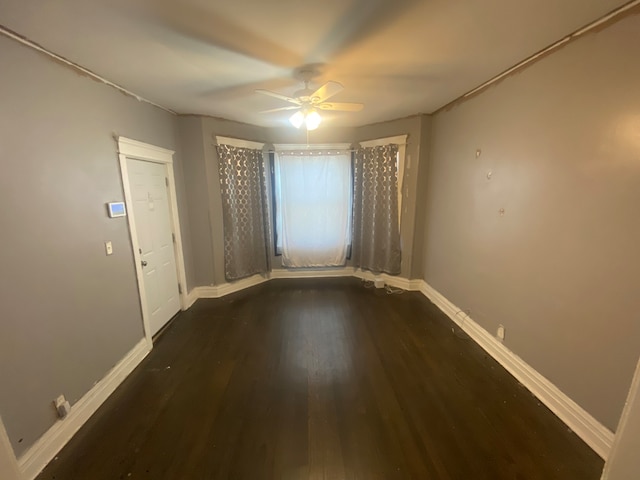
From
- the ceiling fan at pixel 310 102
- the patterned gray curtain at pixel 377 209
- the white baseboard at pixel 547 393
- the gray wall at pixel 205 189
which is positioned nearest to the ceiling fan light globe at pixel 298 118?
the ceiling fan at pixel 310 102

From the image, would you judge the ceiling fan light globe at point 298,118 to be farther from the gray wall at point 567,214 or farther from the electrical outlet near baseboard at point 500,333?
the electrical outlet near baseboard at point 500,333

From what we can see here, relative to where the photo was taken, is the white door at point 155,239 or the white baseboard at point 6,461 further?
the white door at point 155,239

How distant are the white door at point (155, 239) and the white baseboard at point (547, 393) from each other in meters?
3.47

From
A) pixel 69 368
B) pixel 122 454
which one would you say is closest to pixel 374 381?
pixel 122 454

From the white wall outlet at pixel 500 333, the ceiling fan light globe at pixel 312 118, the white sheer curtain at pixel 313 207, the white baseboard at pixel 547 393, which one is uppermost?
the ceiling fan light globe at pixel 312 118

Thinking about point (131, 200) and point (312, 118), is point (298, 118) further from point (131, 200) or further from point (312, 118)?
point (131, 200)

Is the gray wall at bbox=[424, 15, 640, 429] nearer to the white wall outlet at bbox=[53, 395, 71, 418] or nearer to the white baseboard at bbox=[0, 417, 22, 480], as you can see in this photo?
the white baseboard at bbox=[0, 417, 22, 480]

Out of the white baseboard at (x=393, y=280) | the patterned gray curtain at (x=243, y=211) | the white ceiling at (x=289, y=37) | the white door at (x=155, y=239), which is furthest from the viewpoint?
the white baseboard at (x=393, y=280)

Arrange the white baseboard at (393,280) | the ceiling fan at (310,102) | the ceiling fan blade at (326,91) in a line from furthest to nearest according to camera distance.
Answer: the white baseboard at (393,280) → the ceiling fan at (310,102) → the ceiling fan blade at (326,91)

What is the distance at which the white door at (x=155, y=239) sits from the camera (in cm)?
282

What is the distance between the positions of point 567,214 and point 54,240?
346 cm

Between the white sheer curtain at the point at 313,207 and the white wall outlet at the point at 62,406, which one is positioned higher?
the white sheer curtain at the point at 313,207

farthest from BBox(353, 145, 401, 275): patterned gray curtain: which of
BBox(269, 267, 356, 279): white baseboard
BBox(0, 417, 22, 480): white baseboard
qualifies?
BBox(0, 417, 22, 480): white baseboard

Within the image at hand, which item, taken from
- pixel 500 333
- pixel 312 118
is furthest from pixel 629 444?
pixel 312 118
